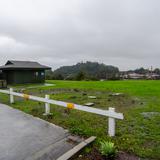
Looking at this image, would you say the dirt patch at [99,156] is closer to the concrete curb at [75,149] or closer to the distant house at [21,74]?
the concrete curb at [75,149]

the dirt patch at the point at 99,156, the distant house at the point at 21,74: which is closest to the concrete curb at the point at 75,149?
the dirt patch at the point at 99,156

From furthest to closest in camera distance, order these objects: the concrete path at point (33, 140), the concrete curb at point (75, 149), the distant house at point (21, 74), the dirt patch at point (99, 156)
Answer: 1. the distant house at point (21, 74)
2. the concrete path at point (33, 140)
3. the dirt patch at point (99, 156)
4. the concrete curb at point (75, 149)

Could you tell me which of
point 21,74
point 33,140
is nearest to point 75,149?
point 33,140

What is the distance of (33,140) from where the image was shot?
4.78 metres

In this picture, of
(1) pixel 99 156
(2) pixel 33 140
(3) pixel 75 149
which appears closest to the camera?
(1) pixel 99 156

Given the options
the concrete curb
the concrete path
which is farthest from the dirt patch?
the concrete path

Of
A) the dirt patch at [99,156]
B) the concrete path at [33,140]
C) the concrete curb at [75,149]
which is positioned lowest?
the dirt patch at [99,156]

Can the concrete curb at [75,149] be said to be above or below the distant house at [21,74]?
below

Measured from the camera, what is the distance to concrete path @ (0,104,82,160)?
156 inches

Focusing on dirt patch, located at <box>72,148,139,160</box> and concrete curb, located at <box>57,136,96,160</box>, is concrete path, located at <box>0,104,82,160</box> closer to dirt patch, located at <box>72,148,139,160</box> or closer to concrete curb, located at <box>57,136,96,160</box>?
concrete curb, located at <box>57,136,96,160</box>

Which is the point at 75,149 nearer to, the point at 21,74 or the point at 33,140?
the point at 33,140

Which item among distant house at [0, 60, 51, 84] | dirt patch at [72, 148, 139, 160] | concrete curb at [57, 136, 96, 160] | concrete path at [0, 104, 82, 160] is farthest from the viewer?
distant house at [0, 60, 51, 84]

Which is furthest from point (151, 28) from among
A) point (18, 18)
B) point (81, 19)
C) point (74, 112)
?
point (74, 112)

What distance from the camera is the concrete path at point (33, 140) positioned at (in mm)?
3973
